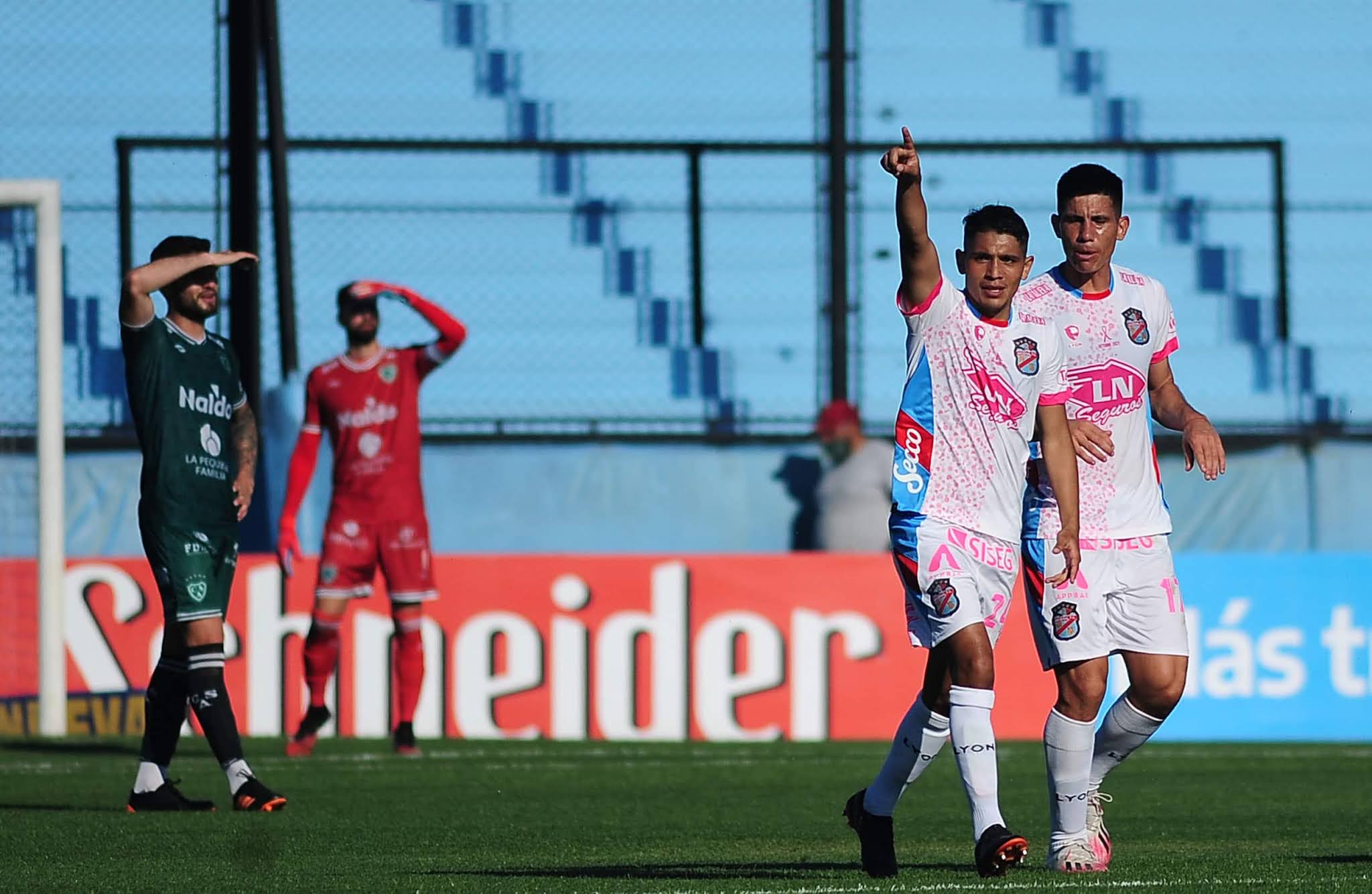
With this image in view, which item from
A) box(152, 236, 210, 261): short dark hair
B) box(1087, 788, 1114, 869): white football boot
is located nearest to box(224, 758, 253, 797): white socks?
box(152, 236, 210, 261): short dark hair

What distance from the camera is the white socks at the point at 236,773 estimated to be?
7.88 m

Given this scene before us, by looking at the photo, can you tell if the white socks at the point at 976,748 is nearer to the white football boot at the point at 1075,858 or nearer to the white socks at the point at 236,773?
the white football boot at the point at 1075,858

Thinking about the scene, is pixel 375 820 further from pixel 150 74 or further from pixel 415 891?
pixel 150 74

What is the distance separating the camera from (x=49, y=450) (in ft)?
39.4

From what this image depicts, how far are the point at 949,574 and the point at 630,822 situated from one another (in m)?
2.27

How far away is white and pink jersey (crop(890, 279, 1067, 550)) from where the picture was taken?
19.3 ft

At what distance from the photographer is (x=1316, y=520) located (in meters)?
14.4

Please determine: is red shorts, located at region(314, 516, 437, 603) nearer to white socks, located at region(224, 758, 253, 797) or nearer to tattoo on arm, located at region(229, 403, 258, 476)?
tattoo on arm, located at region(229, 403, 258, 476)

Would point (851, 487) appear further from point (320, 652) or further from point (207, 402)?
point (207, 402)

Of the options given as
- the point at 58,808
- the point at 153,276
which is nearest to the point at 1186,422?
the point at 153,276

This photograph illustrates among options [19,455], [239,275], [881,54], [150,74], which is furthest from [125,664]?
[881,54]

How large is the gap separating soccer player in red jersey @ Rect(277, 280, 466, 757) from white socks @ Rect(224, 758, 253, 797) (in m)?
3.20

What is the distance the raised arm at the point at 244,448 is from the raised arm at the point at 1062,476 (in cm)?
322

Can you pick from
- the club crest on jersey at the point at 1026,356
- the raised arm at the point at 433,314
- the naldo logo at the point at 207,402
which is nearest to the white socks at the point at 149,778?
the naldo logo at the point at 207,402
